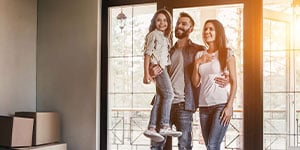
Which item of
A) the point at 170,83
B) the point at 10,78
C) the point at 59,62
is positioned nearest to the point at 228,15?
the point at 170,83

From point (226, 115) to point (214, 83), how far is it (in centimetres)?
33

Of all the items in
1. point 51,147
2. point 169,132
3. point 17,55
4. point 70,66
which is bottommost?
point 51,147

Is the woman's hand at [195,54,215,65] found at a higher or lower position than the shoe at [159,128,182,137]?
higher

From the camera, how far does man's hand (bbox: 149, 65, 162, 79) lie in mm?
3947

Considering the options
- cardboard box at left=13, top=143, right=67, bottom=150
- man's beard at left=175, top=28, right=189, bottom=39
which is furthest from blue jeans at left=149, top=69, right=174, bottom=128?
cardboard box at left=13, top=143, right=67, bottom=150

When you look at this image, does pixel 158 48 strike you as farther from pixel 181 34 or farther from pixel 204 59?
pixel 204 59

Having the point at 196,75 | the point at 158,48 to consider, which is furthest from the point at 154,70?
the point at 196,75

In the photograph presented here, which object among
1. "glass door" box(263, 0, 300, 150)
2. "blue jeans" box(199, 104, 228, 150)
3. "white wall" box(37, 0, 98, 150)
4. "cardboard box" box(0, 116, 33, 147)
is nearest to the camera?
"cardboard box" box(0, 116, 33, 147)

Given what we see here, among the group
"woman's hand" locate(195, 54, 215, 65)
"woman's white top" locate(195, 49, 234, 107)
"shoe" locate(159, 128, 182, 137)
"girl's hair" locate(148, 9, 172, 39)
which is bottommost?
"shoe" locate(159, 128, 182, 137)

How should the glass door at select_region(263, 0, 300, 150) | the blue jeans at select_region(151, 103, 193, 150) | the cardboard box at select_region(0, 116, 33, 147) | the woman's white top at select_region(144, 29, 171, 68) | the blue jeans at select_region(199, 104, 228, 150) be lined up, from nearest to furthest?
the cardboard box at select_region(0, 116, 33, 147)
the glass door at select_region(263, 0, 300, 150)
the blue jeans at select_region(199, 104, 228, 150)
the blue jeans at select_region(151, 103, 193, 150)
the woman's white top at select_region(144, 29, 171, 68)

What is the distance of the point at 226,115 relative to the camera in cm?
371

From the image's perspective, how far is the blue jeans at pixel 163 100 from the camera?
12.8 ft

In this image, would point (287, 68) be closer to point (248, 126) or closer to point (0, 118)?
point (248, 126)

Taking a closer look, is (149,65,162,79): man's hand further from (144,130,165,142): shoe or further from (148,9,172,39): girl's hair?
(144,130,165,142): shoe
